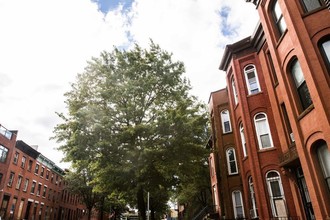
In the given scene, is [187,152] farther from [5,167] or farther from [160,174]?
[5,167]

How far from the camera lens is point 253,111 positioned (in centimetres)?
1418

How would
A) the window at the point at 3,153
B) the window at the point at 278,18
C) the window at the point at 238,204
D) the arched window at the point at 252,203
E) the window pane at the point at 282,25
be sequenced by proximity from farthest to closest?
the window at the point at 3,153 → the window at the point at 238,204 → the arched window at the point at 252,203 → the window at the point at 278,18 → the window pane at the point at 282,25

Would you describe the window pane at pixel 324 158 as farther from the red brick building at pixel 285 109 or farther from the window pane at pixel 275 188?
the window pane at pixel 275 188

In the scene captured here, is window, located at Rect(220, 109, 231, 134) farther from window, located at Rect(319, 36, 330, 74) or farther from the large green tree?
window, located at Rect(319, 36, 330, 74)

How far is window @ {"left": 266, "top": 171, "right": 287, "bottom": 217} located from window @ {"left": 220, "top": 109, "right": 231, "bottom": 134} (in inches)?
274

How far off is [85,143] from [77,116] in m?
1.77

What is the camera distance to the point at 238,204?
Result: 16953 mm

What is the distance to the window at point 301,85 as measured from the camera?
9.48m

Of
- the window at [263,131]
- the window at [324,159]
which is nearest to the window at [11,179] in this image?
the window at [263,131]

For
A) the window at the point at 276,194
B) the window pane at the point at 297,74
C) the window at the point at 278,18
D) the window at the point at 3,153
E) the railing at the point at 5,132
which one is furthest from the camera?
the railing at the point at 5,132

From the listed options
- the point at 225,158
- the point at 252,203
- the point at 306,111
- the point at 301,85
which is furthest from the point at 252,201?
the point at 301,85

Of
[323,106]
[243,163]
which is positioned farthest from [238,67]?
[323,106]

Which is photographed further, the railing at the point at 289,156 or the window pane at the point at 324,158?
the railing at the point at 289,156

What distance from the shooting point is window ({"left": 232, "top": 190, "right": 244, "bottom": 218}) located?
1656cm
